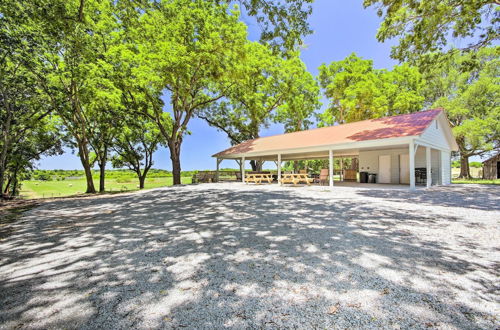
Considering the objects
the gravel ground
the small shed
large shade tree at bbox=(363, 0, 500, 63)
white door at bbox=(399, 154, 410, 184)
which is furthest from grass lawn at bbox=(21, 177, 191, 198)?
the small shed

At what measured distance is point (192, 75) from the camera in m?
15.3

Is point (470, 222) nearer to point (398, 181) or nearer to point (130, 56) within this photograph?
point (398, 181)

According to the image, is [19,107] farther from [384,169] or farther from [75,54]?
[384,169]

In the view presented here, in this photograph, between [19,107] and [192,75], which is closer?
[19,107]

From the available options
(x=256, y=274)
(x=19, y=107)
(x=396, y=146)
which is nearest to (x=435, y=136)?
(x=396, y=146)

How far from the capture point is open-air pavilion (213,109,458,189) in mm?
10805

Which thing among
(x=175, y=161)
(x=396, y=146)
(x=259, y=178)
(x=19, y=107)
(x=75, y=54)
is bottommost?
(x=259, y=178)

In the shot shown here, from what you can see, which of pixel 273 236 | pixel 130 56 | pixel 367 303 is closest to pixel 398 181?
pixel 273 236

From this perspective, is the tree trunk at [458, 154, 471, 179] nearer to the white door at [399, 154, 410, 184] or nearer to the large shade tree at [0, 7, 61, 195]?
the white door at [399, 154, 410, 184]

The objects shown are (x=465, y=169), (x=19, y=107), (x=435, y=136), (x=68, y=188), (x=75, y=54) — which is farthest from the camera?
(x=68, y=188)

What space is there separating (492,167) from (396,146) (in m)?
19.5

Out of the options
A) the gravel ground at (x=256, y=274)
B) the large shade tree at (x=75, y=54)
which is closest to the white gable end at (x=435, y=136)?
the gravel ground at (x=256, y=274)

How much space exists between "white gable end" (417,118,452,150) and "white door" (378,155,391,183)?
2.81 m

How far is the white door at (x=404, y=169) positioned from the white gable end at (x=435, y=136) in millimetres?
1854
